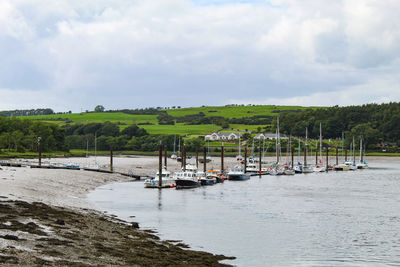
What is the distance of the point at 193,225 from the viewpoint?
44.1 metres

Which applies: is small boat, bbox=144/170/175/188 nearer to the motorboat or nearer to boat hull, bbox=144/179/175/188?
boat hull, bbox=144/179/175/188

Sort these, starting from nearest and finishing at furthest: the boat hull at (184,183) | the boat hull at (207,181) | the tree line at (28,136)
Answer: the boat hull at (184,183) → the boat hull at (207,181) → the tree line at (28,136)

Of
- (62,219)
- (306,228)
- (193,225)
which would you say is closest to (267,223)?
(306,228)

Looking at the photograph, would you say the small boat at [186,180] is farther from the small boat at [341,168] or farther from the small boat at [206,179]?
the small boat at [341,168]

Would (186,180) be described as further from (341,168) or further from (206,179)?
(341,168)

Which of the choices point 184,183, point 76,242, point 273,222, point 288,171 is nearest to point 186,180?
point 184,183

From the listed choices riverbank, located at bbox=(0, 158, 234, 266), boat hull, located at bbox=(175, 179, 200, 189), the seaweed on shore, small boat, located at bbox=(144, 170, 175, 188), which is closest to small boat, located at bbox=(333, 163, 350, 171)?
boat hull, located at bbox=(175, 179, 200, 189)

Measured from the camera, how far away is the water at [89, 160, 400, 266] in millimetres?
34000

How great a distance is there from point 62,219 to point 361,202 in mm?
41452

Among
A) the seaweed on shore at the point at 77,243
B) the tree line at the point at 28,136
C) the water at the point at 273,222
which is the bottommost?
the water at the point at 273,222

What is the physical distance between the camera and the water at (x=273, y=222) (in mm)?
34000

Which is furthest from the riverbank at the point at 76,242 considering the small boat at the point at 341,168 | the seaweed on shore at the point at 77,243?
the small boat at the point at 341,168

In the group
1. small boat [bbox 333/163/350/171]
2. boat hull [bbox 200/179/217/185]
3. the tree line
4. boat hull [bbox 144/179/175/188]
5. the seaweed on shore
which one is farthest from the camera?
small boat [bbox 333/163/350/171]

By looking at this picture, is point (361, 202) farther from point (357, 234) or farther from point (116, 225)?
point (116, 225)
